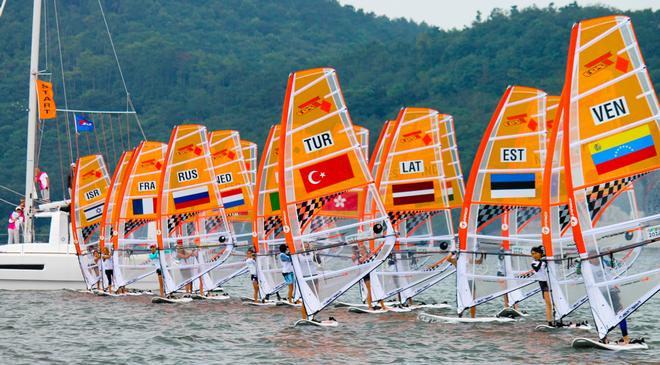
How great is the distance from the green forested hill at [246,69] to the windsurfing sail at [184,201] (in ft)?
186

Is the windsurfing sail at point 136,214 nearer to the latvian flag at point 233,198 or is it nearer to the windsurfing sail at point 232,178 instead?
the windsurfing sail at point 232,178

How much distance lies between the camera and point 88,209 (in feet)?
118

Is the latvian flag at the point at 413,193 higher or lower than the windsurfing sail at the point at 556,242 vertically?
higher

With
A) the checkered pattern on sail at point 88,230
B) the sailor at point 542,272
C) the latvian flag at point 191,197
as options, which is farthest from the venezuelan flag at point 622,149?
the checkered pattern on sail at point 88,230

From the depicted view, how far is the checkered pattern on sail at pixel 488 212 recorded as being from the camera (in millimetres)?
25078

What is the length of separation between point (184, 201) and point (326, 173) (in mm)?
8523

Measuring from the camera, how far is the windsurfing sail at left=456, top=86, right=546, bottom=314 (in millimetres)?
24469

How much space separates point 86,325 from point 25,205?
43.6ft

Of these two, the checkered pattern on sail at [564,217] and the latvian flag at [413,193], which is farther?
the latvian flag at [413,193]

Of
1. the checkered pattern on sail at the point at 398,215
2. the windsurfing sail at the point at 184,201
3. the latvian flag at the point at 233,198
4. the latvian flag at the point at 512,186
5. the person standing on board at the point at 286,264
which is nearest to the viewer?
the latvian flag at the point at 512,186

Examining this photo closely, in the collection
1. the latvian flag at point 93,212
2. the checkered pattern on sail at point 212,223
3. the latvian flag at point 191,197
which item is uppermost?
the latvian flag at point 93,212

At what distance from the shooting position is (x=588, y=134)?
19672mm

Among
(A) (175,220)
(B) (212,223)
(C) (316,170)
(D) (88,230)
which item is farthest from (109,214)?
(C) (316,170)

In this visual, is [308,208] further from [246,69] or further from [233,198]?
[246,69]
